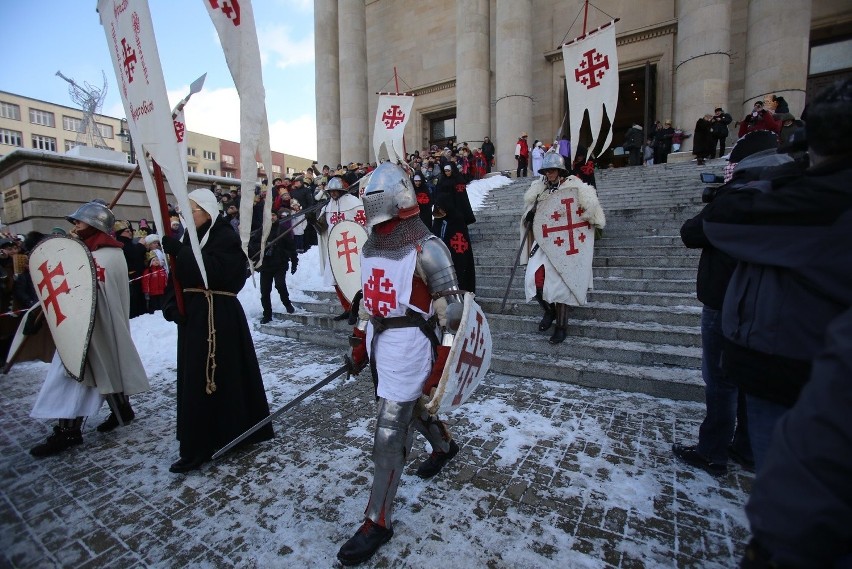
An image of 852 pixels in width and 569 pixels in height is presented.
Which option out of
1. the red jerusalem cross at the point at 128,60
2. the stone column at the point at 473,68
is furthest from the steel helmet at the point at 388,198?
the stone column at the point at 473,68

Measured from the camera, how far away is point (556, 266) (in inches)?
201

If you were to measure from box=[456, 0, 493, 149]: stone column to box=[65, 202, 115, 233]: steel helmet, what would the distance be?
45.0ft

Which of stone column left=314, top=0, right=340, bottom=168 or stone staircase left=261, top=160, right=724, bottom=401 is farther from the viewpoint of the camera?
stone column left=314, top=0, right=340, bottom=168

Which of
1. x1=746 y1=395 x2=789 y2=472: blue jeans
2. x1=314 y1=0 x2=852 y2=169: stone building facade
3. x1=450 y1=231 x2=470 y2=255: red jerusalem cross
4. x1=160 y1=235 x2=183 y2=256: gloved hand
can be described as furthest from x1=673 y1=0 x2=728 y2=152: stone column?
x1=160 y1=235 x2=183 y2=256: gloved hand

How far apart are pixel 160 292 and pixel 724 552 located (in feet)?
28.9

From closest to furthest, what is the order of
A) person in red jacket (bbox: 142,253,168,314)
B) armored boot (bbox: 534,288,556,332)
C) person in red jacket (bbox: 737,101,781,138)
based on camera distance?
armored boot (bbox: 534,288,556,332)
person in red jacket (bbox: 142,253,168,314)
person in red jacket (bbox: 737,101,781,138)

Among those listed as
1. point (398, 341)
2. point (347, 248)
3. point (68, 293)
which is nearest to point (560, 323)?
point (347, 248)

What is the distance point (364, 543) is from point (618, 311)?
14.2 feet

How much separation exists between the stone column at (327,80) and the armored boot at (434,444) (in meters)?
18.8

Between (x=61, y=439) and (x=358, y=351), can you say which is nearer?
(x=358, y=351)

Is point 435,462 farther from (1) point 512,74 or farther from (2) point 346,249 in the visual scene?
(1) point 512,74

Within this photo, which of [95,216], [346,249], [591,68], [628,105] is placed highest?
[628,105]

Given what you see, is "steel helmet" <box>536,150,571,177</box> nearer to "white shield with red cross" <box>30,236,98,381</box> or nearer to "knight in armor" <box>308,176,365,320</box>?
"knight in armor" <box>308,176,365,320</box>

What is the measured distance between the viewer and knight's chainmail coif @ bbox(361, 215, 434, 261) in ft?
7.91
